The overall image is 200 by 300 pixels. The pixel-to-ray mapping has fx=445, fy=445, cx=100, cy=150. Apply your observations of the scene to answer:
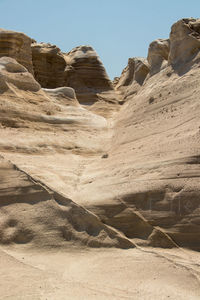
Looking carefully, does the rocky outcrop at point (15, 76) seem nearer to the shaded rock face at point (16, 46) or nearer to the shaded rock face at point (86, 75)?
the shaded rock face at point (16, 46)

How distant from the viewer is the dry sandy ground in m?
6.15

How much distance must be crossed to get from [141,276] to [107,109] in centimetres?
1220

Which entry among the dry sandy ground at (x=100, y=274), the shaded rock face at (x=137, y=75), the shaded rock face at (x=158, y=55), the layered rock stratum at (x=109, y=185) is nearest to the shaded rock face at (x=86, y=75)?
the shaded rock face at (x=137, y=75)

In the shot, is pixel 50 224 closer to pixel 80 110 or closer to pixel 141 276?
pixel 141 276

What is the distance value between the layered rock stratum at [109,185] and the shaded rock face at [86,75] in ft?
24.3

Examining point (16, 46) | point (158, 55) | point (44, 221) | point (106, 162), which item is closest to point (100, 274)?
point (44, 221)

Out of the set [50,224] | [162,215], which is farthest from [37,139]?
[162,215]

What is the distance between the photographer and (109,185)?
862 centimetres

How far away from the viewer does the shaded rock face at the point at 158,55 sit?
13.4 meters

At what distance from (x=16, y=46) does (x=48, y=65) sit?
3655 mm

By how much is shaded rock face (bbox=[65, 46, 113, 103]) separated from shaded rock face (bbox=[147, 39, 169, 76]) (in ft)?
18.5

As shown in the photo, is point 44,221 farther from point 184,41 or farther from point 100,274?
point 184,41

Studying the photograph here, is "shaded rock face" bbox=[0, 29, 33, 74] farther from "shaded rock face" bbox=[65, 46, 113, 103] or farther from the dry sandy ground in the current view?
the dry sandy ground

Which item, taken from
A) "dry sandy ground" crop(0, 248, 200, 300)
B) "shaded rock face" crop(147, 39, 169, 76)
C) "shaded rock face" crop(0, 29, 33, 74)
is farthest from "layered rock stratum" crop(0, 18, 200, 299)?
"shaded rock face" crop(0, 29, 33, 74)
